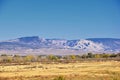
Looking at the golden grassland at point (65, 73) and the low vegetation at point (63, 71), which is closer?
the golden grassland at point (65, 73)

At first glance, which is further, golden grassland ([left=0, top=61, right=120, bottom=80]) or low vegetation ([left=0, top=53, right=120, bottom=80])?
low vegetation ([left=0, top=53, right=120, bottom=80])

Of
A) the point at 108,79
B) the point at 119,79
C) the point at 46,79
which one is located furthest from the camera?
the point at 46,79

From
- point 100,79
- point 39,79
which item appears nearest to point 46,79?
point 39,79

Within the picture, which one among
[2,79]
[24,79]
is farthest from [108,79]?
[2,79]

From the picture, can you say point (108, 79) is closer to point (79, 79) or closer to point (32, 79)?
point (79, 79)

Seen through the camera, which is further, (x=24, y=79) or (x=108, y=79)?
(x=24, y=79)

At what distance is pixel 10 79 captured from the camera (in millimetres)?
42250

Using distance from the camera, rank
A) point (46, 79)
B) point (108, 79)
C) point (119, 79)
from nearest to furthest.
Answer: point (119, 79), point (108, 79), point (46, 79)

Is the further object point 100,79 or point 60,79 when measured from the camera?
point 100,79

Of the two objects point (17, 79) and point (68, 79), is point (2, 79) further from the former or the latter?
point (68, 79)

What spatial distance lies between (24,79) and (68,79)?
5514mm

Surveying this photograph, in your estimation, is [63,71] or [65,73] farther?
[63,71]

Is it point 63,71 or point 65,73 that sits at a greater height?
point 65,73

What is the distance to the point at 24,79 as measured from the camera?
4156 centimetres
